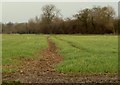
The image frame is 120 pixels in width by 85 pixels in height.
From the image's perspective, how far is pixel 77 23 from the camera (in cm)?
13150

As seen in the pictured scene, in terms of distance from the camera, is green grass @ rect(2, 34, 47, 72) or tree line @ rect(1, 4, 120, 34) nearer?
green grass @ rect(2, 34, 47, 72)

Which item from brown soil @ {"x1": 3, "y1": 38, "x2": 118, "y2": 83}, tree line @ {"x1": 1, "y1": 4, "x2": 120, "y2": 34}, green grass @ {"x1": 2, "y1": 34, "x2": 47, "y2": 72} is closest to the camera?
brown soil @ {"x1": 3, "y1": 38, "x2": 118, "y2": 83}

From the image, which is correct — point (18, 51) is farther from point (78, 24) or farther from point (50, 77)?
point (78, 24)

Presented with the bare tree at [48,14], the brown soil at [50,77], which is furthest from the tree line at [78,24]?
the brown soil at [50,77]

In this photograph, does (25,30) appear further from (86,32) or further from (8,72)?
(8,72)

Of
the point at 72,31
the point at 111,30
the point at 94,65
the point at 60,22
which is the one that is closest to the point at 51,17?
the point at 60,22

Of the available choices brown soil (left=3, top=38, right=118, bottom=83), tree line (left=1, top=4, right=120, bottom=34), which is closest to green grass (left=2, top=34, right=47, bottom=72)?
brown soil (left=3, top=38, right=118, bottom=83)

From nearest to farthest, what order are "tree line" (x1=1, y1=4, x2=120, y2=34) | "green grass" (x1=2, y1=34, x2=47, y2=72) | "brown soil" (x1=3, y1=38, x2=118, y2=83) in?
"brown soil" (x1=3, y1=38, x2=118, y2=83)
"green grass" (x1=2, y1=34, x2=47, y2=72)
"tree line" (x1=1, y1=4, x2=120, y2=34)

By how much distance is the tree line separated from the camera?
415ft

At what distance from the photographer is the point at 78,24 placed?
131m

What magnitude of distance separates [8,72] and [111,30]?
110485 millimetres

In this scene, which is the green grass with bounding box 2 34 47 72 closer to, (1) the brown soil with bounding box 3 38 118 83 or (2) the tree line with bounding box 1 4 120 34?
(1) the brown soil with bounding box 3 38 118 83

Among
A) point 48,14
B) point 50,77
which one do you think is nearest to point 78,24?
point 48,14

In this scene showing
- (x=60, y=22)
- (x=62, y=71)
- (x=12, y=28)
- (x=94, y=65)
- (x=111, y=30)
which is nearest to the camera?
(x=62, y=71)
